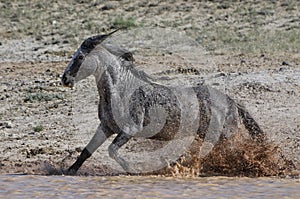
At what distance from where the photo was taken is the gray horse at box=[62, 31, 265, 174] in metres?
8.80

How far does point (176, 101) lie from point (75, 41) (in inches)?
509

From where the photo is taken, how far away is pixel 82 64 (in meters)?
8.80

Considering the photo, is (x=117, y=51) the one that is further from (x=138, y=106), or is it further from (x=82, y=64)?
(x=138, y=106)

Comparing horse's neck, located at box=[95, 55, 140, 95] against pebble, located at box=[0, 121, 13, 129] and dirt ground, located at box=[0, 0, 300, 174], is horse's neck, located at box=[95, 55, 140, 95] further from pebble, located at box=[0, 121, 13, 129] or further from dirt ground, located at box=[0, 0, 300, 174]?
pebble, located at box=[0, 121, 13, 129]

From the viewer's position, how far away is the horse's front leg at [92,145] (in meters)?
8.87

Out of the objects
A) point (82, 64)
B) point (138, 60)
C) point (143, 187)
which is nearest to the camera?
point (143, 187)

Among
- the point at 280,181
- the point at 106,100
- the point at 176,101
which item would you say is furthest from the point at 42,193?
the point at 280,181

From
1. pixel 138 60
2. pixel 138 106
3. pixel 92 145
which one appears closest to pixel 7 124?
pixel 92 145

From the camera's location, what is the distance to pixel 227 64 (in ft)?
55.3

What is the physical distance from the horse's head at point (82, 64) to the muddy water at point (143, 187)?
3.40 ft

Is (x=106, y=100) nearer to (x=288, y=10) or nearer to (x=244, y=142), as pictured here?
(x=244, y=142)

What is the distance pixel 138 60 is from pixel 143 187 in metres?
9.41

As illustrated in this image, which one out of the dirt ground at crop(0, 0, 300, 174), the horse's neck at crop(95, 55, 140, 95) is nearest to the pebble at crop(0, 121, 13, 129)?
the dirt ground at crop(0, 0, 300, 174)

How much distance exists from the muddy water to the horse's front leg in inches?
7.5
